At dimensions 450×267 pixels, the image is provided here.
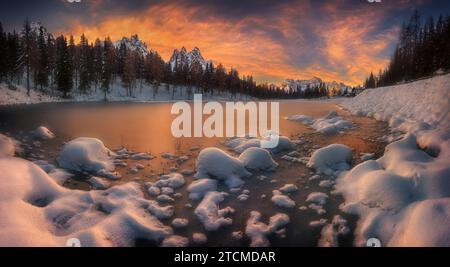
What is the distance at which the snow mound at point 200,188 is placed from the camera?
6.56 m

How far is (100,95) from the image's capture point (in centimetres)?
6231

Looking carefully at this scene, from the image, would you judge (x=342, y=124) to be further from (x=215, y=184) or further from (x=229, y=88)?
(x=229, y=88)

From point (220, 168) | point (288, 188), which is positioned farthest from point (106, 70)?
Answer: point (288, 188)

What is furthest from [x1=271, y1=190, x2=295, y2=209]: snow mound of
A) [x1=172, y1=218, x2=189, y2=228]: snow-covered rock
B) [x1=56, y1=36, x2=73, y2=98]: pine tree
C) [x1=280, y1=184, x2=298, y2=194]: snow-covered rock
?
[x1=56, y1=36, x2=73, y2=98]: pine tree

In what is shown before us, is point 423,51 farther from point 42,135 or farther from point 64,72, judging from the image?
point 64,72

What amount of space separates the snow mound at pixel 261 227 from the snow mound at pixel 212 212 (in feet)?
1.62

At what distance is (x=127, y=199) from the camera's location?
6059 mm

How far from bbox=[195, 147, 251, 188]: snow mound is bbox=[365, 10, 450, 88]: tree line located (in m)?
42.5

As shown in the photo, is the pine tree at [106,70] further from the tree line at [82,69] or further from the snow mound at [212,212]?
the snow mound at [212,212]

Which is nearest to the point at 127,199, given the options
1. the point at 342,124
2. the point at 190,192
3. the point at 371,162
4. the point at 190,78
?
the point at 190,192

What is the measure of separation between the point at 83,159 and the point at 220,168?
5039 mm

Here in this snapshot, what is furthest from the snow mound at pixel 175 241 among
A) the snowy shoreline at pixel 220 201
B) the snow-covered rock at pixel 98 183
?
the snow-covered rock at pixel 98 183

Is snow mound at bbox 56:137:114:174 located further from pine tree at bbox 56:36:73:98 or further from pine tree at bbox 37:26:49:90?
pine tree at bbox 37:26:49:90
